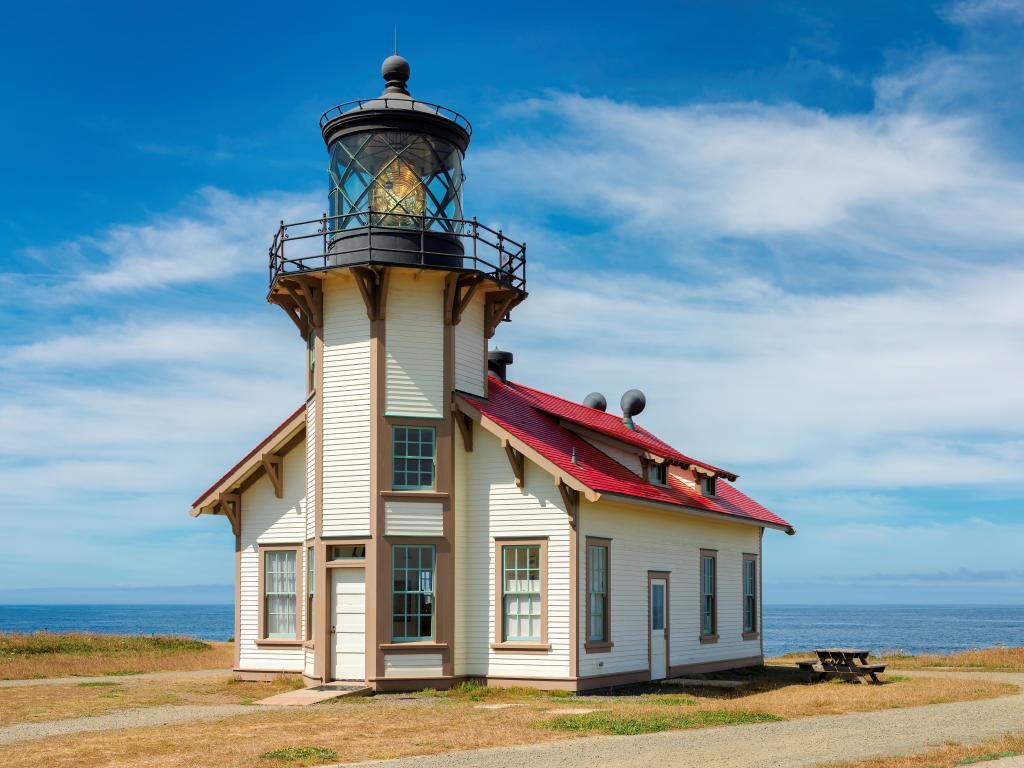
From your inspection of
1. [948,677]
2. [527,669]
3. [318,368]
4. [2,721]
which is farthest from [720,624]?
[2,721]

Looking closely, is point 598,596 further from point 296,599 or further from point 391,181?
point 391,181

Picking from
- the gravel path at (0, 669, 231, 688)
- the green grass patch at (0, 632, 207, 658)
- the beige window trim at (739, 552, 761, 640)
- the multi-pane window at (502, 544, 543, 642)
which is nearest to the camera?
the multi-pane window at (502, 544, 543, 642)

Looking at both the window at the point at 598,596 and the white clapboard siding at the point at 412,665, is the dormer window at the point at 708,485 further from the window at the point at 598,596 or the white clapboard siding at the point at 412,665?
the white clapboard siding at the point at 412,665

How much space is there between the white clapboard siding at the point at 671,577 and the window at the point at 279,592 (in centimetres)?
577

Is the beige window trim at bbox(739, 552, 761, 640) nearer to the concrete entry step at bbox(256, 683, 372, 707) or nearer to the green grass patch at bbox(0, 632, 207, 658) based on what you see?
the concrete entry step at bbox(256, 683, 372, 707)

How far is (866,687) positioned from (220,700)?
11195 mm

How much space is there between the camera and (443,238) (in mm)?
20734

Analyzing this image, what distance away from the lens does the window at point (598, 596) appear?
2009 centimetres

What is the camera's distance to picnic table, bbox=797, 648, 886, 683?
2208 centimetres

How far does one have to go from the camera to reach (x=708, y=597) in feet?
83.3

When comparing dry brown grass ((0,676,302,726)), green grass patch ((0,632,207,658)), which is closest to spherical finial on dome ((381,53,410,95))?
dry brown grass ((0,676,302,726))

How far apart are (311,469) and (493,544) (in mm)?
3677

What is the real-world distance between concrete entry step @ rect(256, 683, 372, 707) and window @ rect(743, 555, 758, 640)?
11.2 m

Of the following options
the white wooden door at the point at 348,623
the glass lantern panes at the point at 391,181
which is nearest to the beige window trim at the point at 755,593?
the white wooden door at the point at 348,623
